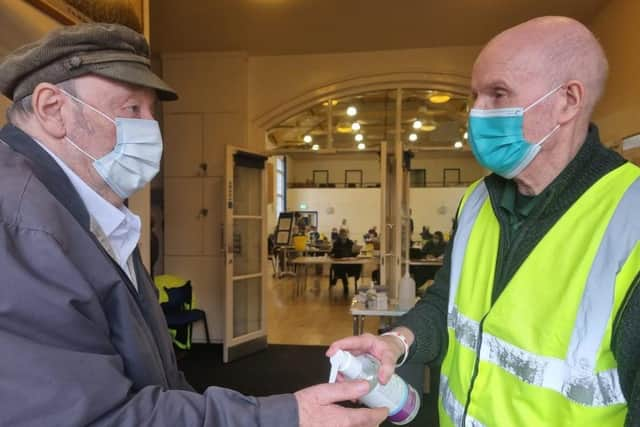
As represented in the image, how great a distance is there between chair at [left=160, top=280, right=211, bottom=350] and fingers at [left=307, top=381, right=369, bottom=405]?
11.0ft

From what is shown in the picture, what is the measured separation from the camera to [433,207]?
12398mm

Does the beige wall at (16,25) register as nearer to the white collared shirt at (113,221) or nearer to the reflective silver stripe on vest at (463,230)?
the white collared shirt at (113,221)

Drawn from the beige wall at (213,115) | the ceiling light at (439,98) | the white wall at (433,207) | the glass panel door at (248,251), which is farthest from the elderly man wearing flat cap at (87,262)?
the white wall at (433,207)

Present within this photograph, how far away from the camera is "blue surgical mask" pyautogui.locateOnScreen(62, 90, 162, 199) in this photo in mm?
922

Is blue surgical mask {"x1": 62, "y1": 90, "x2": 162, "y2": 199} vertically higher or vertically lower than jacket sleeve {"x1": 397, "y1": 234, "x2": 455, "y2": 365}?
higher

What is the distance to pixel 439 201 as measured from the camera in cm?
Result: 1249

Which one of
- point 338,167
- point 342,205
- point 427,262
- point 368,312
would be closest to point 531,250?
point 368,312

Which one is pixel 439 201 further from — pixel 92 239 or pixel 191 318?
pixel 92 239

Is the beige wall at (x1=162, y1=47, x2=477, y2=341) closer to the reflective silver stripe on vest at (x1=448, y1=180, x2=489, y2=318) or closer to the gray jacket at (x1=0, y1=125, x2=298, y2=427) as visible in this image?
the reflective silver stripe on vest at (x1=448, y1=180, x2=489, y2=318)

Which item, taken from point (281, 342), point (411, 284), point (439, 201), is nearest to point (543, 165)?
point (411, 284)

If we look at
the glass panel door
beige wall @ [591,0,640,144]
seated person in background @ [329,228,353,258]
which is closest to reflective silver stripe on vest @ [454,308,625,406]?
beige wall @ [591,0,640,144]

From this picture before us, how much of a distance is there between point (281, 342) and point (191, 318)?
1.23 m

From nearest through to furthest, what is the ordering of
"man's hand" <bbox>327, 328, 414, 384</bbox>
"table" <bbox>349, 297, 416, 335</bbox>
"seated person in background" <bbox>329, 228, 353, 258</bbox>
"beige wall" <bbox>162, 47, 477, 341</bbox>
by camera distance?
"man's hand" <bbox>327, 328, 414, 384</bbox> → "table" <bbox>349, 297, 416, 335</bbox> → "beige wall" <bbox>162, 47, 477, 341</bbox> → "seated person in background" <bbox>329, 228, 353, 258</bbox>

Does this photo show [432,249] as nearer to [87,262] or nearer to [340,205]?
[87,262]
